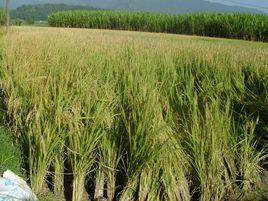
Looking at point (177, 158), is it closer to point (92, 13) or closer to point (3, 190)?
point (3, 190)

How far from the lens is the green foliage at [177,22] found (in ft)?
108

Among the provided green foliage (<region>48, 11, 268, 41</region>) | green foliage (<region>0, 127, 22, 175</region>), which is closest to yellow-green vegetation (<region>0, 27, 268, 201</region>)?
green foliage (<region>0, 127, 22, 175</region>)

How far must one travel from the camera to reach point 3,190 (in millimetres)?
4348

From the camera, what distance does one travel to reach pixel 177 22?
3997cm

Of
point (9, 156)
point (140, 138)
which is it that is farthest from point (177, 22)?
point (140, 138)

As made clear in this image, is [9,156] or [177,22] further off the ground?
[9,156]

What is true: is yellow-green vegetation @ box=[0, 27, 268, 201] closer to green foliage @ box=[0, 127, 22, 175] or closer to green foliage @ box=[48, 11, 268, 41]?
green foliage @ box=[0, 127, 22, 175]

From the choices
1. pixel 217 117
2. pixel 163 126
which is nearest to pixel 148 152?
pixel 163 126

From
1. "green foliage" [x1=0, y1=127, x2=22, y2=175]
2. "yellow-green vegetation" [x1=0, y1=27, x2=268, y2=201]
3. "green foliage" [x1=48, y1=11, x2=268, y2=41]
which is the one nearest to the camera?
"yellow-green vegetation" [x1=0, y1=27, x2=268, y2=201]

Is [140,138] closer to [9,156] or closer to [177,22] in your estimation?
[9,156]

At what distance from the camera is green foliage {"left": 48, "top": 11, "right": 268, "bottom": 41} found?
33.1 meters

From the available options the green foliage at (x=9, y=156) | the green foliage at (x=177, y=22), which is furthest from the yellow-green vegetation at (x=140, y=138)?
the green foliage at (x=177, y=22)

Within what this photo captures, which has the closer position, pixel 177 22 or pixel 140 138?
pixel 140 138

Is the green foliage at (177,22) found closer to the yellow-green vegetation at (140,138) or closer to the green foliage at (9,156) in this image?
the yellow-green vegetation at (140,138)
